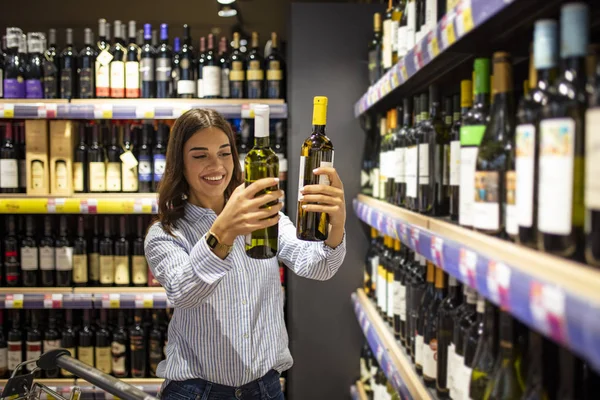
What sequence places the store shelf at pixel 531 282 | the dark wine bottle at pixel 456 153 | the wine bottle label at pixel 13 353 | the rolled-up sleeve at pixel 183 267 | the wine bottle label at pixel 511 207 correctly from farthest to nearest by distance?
the wine bottle label at pixel 13 353
the dark wine bottle at pixel 456 153
the rolled-up sleeve at pixel 183 267
the wine bottle label at pixel 511 207
the store shelf at pixel 531 282

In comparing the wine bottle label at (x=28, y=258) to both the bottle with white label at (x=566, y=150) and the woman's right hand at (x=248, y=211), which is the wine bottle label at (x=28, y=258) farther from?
the bottle with white label at (x=566, y=150)

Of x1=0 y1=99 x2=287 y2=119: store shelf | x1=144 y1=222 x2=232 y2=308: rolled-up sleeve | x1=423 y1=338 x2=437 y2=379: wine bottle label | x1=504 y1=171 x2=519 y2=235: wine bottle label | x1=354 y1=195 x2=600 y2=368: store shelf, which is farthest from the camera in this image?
x1=0 y1=99 x2=287 y2=119: store shelf

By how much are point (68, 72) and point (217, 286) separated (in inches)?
105

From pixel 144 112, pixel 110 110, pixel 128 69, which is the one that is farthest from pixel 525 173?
pixel 128 69

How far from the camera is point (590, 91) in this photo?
1038 mm

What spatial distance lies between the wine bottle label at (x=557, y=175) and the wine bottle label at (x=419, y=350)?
112 cm

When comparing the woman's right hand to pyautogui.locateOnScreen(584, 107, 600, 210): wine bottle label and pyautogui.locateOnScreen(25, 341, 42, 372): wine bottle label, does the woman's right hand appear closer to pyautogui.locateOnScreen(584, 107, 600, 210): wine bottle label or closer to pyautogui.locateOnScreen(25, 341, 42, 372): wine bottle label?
pyautogui.locateOnScreen(584, 107, 600, 210): wine bottle label

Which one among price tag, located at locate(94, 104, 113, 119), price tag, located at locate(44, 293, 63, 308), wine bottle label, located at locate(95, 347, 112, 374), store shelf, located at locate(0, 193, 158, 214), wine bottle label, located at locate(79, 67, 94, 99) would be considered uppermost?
wine bottle label, located at locate(79, 67, 94, 99)

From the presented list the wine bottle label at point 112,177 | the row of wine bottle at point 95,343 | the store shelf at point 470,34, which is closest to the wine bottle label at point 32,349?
the row of wine bottle at point 95,343

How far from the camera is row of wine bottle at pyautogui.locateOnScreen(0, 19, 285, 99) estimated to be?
12.9ft

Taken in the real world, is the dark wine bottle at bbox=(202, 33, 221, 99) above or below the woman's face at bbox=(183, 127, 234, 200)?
above

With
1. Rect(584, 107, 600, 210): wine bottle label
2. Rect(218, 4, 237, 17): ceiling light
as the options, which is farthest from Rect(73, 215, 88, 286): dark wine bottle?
Rect(584, 107, 600, 210): wine bottle label

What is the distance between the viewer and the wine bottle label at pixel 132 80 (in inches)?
155

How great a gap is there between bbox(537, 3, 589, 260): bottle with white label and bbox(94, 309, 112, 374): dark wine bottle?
3.43m
